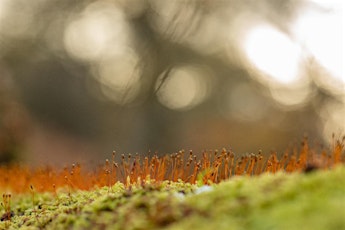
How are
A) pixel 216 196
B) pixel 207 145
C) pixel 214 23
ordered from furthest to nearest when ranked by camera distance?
1. pixel 207 145
2. pixel 214 23
3. pixel 216 196

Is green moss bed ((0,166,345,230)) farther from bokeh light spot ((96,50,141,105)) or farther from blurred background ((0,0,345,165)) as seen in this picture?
bokeh light spot ((96,50,141,105))

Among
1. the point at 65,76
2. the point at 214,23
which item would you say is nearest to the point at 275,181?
the point at 214,23

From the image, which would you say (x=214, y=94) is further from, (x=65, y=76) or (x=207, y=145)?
(x=65, y=76)

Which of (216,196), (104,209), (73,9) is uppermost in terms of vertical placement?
(73,9)

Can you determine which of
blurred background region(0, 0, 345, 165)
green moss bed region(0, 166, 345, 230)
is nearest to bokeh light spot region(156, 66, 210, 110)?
blurred background region(0, 0, 345, 165)

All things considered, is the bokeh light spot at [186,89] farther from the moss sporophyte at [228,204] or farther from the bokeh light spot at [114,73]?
the moss sporophyte at [228,204]

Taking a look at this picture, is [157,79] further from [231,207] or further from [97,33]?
[231,207]
